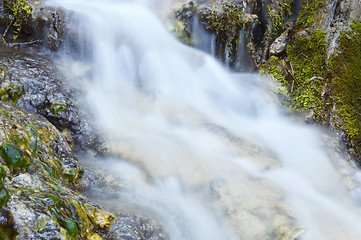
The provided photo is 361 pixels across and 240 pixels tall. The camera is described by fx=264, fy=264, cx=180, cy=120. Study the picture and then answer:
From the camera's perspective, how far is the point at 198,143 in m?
4.30

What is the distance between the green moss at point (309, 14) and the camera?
6242mm

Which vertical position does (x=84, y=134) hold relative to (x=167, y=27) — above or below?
below

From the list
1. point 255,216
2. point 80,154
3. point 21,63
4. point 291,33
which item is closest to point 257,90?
point 291,33

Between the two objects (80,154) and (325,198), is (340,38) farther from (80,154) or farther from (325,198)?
(80,154)

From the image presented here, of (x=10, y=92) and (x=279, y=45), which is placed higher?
(x=279, y=45)

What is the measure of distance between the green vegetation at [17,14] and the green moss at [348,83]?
21.2 feet

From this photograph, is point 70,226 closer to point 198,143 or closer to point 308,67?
point 198,143

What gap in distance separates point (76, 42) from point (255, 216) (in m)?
4.87

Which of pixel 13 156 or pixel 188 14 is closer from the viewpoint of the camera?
pixel 13 156

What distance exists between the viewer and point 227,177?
3.49 metres

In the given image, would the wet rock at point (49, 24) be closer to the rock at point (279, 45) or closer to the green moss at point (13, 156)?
the green moss at point (13, 156)

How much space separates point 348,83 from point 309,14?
2.20m

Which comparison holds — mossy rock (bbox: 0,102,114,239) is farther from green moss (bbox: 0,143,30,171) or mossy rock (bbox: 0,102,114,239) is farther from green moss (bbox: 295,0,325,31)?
green moss (bbox: 295,0,325,31)

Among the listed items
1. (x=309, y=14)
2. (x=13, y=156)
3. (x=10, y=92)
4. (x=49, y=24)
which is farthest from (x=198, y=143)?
(x=309, y=14)
